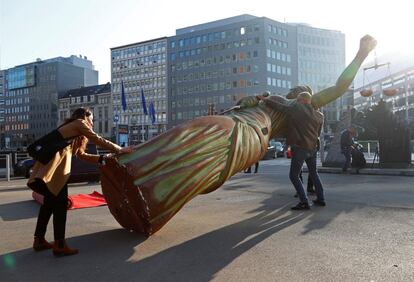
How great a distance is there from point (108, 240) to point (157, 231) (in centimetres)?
64

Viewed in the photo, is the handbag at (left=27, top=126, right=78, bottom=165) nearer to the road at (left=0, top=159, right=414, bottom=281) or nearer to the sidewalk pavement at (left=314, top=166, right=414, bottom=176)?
the road at (left=0, top=159, right=414, bottom=281)

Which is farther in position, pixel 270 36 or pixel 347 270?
pixel 270 36

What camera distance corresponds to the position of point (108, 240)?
5.81m

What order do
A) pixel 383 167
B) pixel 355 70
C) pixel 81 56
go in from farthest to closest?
pixel 81 56
pixel 383 167
pixel 355 70

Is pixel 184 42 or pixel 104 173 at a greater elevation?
pixel 184 42

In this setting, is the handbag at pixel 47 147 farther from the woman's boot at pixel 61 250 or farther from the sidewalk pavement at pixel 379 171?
the sidewalk pavement at pixel 379 171

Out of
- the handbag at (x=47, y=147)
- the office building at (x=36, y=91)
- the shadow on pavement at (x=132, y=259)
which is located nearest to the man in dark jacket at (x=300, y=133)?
the shadow on pavement at (x=132, y=259)

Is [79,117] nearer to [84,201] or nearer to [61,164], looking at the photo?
[61,164]

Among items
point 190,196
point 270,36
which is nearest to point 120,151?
point 190,196

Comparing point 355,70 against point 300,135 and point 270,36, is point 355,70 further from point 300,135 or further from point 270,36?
point 270,36

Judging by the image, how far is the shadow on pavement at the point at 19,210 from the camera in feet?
26.3

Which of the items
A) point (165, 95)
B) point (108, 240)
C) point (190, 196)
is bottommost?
point (108, 240)

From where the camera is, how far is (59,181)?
17.2 ft

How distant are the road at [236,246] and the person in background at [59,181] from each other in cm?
21
